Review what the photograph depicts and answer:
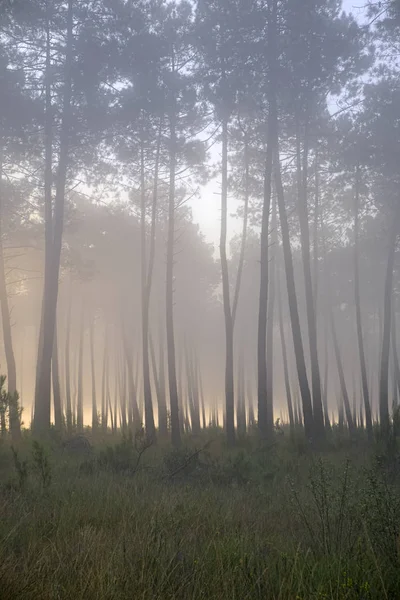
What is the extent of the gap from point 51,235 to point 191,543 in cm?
1247

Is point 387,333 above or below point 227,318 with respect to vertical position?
below

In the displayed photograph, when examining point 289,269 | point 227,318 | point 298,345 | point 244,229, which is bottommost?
point 298,345

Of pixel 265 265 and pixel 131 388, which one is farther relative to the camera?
pixel 131 388

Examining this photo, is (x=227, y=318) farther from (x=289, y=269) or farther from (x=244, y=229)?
(x=244, y=229)

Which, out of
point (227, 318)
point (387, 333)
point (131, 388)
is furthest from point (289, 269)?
point (131, 388)

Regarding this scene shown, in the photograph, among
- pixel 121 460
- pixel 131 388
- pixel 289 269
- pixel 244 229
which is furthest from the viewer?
pixel 131 388

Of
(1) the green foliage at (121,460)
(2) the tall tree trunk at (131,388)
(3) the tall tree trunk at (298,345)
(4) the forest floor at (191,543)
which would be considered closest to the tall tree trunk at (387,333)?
(3) the tall tree trunk at (298,345)

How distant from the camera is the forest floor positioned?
252 centimetres

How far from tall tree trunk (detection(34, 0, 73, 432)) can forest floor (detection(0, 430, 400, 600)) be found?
743cm

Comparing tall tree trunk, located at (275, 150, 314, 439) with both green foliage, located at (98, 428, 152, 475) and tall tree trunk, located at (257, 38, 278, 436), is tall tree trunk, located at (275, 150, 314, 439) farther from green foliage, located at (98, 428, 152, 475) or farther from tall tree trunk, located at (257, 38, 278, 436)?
green foliage, located at (98, 428, 152, 475)

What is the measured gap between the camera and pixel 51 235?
47.2ft

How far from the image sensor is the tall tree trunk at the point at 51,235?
13.0m

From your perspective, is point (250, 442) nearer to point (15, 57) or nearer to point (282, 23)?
point (282, 23)

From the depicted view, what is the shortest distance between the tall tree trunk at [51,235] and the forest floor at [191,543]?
7.43 m
